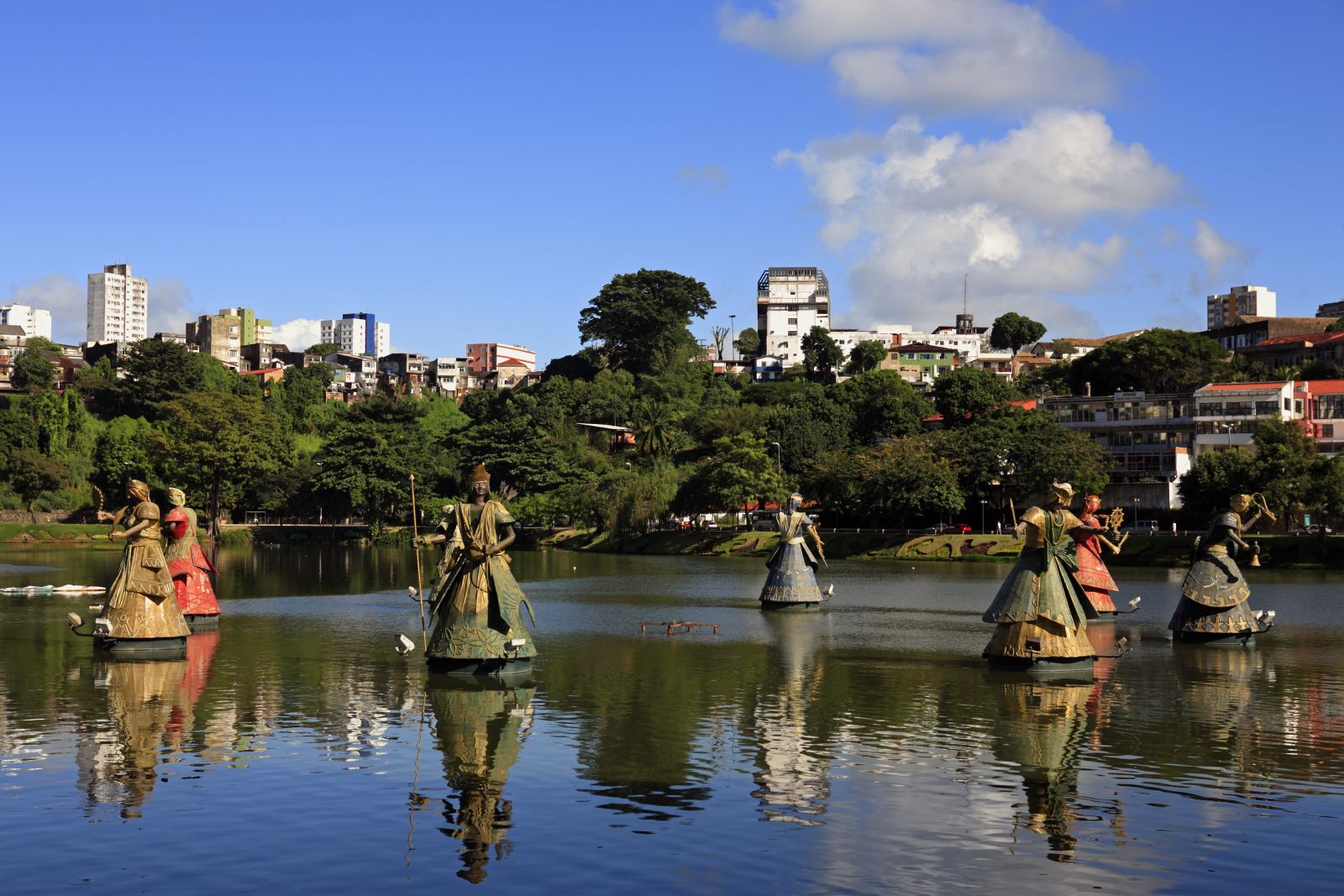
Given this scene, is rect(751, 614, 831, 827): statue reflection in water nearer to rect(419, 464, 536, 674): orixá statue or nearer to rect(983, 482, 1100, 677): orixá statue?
rect(983, 482, 1100, 677): orixá statue

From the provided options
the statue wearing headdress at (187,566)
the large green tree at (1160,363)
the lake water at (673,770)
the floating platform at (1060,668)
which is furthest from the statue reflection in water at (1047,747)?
the large green tree at (1160,363)

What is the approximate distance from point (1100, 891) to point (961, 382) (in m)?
119

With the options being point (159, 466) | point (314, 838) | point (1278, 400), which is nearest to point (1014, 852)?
point (314, 838)

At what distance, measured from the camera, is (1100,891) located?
14.4 metres

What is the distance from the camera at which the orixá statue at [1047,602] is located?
28.2m

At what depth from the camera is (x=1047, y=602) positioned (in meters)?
28.2

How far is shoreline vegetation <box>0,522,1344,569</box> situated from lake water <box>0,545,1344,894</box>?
146ft

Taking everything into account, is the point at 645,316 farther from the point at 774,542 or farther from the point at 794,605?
the point at 794,605

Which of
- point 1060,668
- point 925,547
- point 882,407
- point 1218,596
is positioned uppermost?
point 882,407

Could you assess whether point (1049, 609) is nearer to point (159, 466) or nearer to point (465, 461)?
point (465, 461)

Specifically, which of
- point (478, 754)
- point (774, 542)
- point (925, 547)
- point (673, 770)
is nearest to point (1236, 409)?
point (925, 547)

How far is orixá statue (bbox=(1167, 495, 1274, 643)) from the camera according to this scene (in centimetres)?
3500

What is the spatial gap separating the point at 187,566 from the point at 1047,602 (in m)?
23.3

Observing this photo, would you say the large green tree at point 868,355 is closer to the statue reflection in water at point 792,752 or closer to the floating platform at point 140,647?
the statue reflection in water at point 792,752
